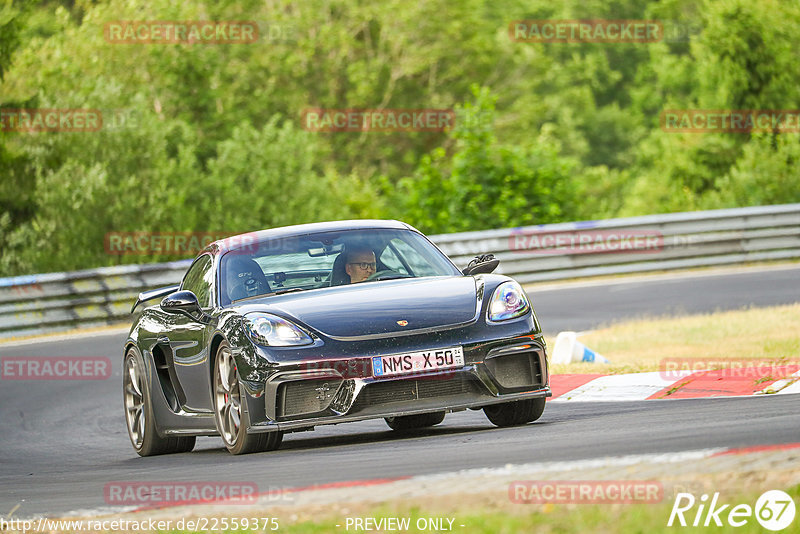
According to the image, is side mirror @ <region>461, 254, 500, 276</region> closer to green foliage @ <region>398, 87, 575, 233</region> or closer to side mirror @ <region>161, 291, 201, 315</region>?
side mirror @ <region>161, 291, 201, 315</region>

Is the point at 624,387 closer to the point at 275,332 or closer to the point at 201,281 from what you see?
the point at 201,281

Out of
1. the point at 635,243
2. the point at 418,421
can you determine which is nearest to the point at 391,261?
the point at 418,421

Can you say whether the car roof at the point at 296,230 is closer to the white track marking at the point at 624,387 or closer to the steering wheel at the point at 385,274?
the steering wheel at the point at 385,274

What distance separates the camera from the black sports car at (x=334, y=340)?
779 cm

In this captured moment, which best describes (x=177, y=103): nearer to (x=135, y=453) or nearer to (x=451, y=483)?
(x=135, y=453)

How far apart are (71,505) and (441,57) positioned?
159ft

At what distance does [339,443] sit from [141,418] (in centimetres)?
179

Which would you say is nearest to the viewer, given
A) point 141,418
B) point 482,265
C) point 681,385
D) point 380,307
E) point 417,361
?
point 417,361

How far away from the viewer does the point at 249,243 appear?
9.32 meters

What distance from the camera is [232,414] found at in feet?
27.0

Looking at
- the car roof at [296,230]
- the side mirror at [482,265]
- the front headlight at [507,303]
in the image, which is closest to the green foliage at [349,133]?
the car roof at [296,230]

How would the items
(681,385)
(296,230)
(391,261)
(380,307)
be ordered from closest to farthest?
1. (380,307)
2. (391,261)
3. (296,230)
4. (681,385)

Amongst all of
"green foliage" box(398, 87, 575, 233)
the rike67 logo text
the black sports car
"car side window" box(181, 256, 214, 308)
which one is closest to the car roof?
the black sports car

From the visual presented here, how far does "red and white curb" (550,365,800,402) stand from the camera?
9.52m
